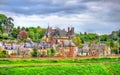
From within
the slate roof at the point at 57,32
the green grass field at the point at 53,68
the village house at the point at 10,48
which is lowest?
the green grass field at the point at 53,68

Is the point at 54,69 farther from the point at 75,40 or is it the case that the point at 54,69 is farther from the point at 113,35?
the point at 113,35

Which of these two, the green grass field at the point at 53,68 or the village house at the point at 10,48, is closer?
the green grass field at the point at 53,68

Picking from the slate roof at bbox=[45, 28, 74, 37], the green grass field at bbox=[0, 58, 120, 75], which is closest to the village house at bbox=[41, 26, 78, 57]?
the slate roof at bbox=[45, 28, 74, 37]

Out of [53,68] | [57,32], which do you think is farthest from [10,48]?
[53,68]

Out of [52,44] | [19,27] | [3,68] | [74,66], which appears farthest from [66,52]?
[19,27]

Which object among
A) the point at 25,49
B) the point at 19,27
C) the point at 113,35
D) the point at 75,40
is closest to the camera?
the point at 25,49

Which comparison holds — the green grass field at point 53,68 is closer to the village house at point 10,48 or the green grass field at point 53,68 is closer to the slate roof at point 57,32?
the village house at point 10,48

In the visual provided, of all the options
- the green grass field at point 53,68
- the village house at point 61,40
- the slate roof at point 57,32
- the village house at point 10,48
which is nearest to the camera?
the green grass field at point 53,68

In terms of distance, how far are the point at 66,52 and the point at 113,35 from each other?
63.8 meters

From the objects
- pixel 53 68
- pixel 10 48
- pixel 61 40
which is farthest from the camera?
pixel 61 40

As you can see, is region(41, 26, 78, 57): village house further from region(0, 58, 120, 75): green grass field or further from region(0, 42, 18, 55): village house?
region(0, 58, 120, 75): green grass field

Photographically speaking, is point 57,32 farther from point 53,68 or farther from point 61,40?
point 53,68

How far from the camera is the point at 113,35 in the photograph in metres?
126

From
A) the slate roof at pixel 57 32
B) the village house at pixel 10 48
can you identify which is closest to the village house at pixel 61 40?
the slate roof at pixel 57 32
